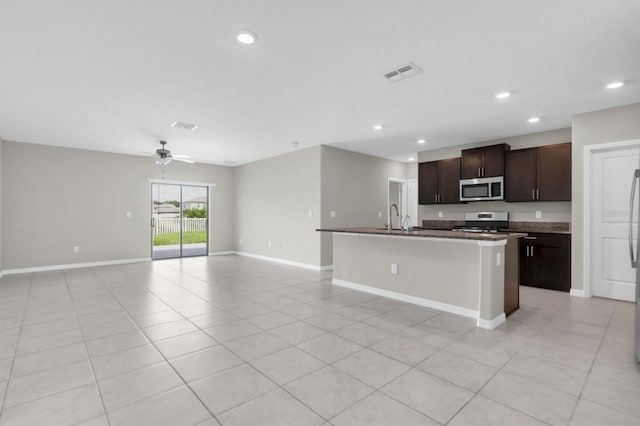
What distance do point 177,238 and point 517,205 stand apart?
27.9 ft

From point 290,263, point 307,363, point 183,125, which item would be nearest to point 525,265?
point 307,363

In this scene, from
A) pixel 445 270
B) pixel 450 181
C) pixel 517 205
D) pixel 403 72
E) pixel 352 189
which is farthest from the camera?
pixel 352 189

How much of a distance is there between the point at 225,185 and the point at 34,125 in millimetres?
4722

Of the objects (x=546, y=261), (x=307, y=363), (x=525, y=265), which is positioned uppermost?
(x=546, y=261)

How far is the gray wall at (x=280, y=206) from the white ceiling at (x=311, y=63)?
1789 millimetres

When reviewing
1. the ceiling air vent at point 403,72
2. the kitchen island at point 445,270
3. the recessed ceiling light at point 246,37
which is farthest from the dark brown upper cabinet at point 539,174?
the recessed ceiling light at point 246,37

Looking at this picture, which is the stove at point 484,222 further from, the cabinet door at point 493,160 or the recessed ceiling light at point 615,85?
the recessed ceiling light at point 615,85

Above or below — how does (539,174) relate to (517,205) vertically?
above

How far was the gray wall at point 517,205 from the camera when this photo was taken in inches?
202

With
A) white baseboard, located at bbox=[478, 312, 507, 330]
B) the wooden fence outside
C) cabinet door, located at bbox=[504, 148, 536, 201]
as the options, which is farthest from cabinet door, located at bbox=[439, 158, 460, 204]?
the wooden fence outside

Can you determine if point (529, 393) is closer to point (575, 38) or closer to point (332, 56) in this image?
point (575, 38)

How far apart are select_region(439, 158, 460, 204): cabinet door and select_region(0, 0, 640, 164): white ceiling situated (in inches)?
48.2

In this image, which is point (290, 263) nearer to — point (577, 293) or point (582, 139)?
point (577, 293)

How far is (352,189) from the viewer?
23.2ft
